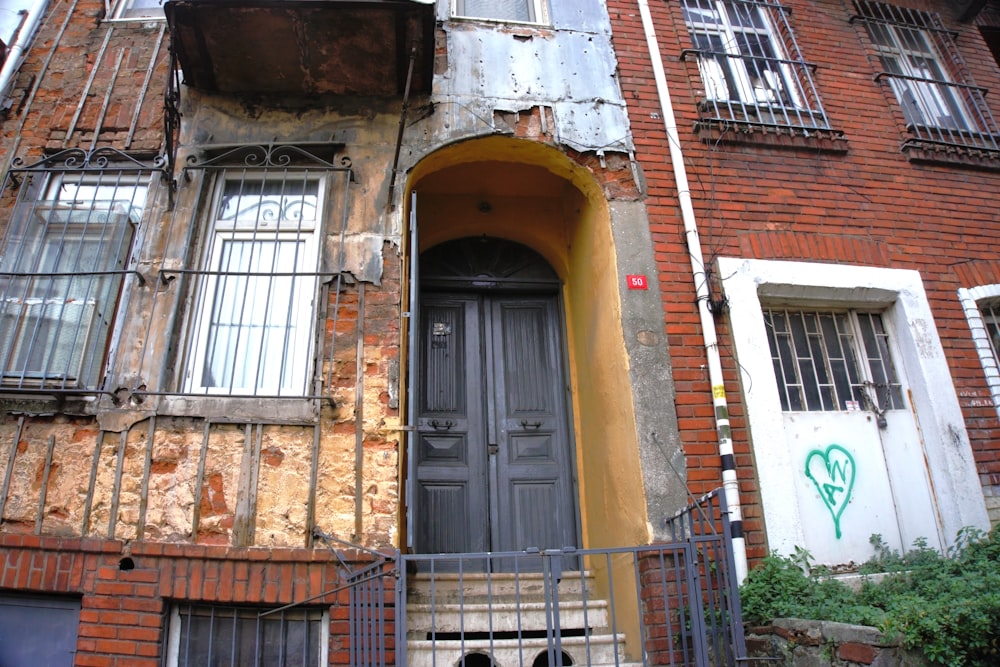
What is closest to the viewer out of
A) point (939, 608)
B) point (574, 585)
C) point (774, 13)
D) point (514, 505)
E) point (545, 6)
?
point (939, 608)

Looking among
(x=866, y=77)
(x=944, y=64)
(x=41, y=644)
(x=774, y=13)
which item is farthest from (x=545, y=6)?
(x=41, y=644)

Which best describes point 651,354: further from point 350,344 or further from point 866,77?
point 866,77

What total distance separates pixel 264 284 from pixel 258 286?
1.9 inches

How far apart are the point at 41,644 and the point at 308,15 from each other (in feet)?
14.8

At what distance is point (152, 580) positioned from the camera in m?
4.00

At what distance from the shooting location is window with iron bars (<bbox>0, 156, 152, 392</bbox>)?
464 cm

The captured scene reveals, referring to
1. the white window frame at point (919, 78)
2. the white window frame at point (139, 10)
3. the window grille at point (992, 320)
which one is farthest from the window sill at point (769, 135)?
the white window frame at point (139, 10)

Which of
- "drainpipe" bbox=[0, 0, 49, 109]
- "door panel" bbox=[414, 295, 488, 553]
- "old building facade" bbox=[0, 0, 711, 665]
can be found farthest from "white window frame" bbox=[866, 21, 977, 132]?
"drainpipe" bbox=[0, 0, 49, 109]

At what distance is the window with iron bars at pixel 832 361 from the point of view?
5.21m

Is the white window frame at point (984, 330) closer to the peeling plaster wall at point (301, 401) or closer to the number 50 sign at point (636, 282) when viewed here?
the number 50 sign at point (636, 282)

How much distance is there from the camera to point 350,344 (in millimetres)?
4664

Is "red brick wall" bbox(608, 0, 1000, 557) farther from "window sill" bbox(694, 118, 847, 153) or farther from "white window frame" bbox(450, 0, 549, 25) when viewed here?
"white window frame" bbox(450, 0, 549, 25)

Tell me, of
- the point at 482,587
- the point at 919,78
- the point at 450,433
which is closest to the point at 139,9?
the point at 450,433

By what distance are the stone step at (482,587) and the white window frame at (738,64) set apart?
14.5ft
